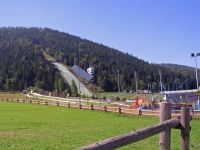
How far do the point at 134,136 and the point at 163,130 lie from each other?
743mm

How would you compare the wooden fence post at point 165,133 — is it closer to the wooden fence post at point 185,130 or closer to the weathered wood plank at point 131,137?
the weathered wood plank at point 131,137

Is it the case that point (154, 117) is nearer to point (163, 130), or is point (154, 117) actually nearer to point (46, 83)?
point (163, 130)

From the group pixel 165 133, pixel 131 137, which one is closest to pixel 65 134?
pixel 165 133

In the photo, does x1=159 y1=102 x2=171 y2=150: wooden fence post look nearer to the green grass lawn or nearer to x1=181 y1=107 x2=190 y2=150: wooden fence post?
x1=181 y1=107 x2=190 y2=150: wooden fence post

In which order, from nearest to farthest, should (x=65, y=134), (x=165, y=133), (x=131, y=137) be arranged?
(x=131, y=137) < (x=165, y=133) < (x=65, y=134)

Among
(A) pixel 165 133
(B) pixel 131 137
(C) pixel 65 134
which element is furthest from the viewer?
(C) pixel 65 134

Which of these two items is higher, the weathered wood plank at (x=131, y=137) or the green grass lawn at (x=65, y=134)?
the weathered wood plank at (x=131, y=137)

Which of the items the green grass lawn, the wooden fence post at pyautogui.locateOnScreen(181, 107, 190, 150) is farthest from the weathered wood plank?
the green grass lawn

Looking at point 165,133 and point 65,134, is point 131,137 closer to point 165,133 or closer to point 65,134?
point 165,133

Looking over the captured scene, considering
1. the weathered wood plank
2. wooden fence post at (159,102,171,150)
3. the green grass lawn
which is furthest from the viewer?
the green grass lawn

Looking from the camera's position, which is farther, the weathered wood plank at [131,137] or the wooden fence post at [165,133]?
the wooden fence post at [165,133]

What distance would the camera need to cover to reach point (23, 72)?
5817 inches

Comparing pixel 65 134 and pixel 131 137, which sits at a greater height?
pixel 131 137

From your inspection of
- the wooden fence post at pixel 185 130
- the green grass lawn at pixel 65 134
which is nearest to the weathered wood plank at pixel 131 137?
the wooden fence post at pixel 185 130
